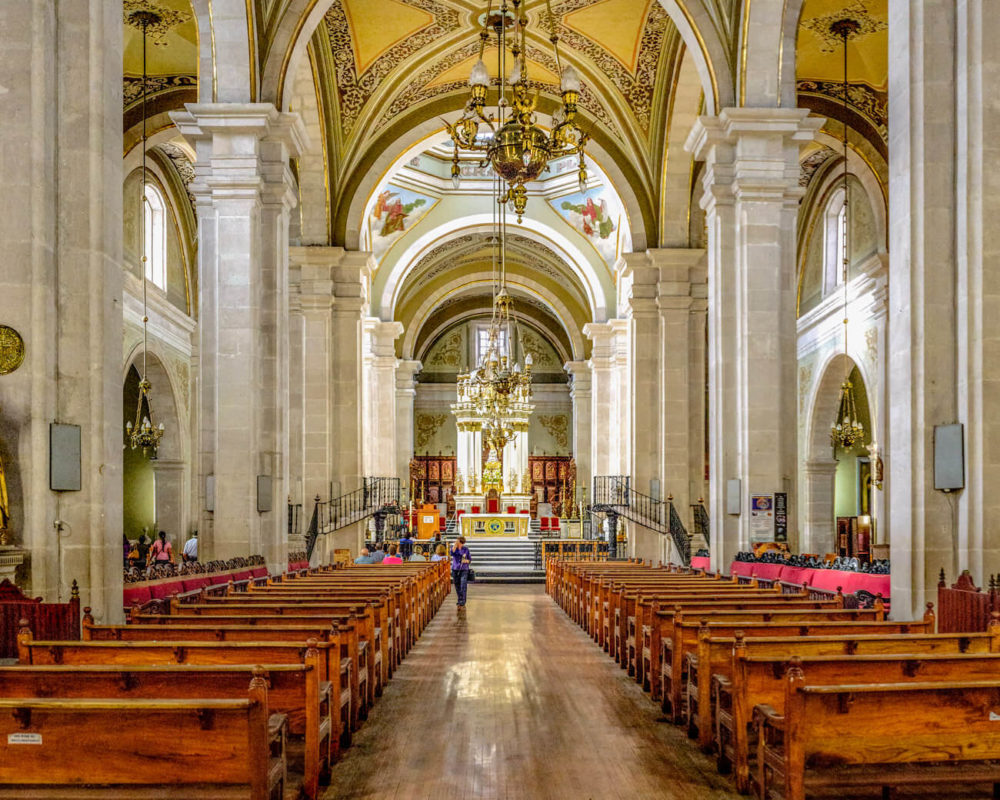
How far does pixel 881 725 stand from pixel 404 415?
33537mm

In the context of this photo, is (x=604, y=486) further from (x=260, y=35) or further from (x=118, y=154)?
(x=118, y=154)

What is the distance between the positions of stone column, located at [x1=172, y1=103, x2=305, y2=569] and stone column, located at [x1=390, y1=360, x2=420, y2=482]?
22237 millimetres

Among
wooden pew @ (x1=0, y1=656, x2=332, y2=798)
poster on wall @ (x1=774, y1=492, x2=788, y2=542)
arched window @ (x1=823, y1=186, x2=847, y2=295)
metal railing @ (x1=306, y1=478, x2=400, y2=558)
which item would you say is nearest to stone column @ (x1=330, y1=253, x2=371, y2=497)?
metal railing @ (x1=306, y1=478, x2=400, y2=558)

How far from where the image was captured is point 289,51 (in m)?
14.0

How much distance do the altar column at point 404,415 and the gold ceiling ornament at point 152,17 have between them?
20.1 metres

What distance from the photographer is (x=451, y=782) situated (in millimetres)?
5473

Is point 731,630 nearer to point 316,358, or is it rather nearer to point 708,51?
point 708,51

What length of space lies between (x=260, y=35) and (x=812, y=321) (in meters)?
14.1

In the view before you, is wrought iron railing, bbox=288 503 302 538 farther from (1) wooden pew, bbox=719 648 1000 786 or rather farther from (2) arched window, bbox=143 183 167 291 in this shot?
(1) wooden pew, bbox=719 648 1000 786

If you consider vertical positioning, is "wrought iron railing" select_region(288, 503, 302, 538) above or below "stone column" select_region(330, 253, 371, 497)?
below

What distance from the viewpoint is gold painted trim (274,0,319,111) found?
45.4ft

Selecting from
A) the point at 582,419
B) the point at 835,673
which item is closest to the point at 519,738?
the point at 835,673

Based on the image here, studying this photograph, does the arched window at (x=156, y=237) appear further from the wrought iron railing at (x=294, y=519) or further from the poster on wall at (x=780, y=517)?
the poster on wall at (x=780, y=517)

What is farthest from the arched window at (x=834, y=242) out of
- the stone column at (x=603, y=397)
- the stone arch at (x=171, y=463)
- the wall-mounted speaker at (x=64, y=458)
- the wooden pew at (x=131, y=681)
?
the wooden pew at (x=131, y=681)
